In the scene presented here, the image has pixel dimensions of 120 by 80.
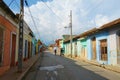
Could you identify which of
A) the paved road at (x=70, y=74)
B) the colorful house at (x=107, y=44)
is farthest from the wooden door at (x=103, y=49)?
the paved road at (x=70, y=74)

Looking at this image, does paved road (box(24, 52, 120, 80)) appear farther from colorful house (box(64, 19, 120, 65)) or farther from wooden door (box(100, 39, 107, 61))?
wooden door (box(100, 39, 107, 61))

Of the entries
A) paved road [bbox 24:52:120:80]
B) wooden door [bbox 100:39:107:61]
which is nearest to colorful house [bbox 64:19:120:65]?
wooden door [bbox 100:39:107:61]

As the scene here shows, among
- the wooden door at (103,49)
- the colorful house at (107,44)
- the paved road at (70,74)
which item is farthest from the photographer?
the wooden door at (103,49)

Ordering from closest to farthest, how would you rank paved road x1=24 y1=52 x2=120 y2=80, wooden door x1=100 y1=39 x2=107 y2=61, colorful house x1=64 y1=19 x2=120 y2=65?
paved road x1=24 y1=52 x2=120 y2=80, colorful house x1=64 y1=19 x2=120 y2=65, wooden door x1=100 y1=39 x2=107 y2=61

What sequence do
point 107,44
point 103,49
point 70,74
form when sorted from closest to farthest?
point 70,74 → point 107,44 → point 103,49

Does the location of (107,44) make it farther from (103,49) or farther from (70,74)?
(70,74)

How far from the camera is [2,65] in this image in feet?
43.1

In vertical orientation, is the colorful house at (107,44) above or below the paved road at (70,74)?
above

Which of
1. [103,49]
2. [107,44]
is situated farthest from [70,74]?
[103,49]

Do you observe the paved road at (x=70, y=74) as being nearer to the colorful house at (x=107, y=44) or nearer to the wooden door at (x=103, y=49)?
the colorful house at (x=107, y=44)

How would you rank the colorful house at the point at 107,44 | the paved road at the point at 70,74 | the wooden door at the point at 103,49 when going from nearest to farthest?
1. the paved road at the point at 70,74
2. the colorful house at the point at 107,44
3. the wooden door at the point at 103,49

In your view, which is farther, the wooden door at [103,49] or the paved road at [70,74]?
the wooden door at [103,49]

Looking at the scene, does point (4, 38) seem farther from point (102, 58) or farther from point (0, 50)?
point (102, 58)

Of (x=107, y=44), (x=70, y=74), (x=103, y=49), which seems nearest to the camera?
(x=70, y=74)
